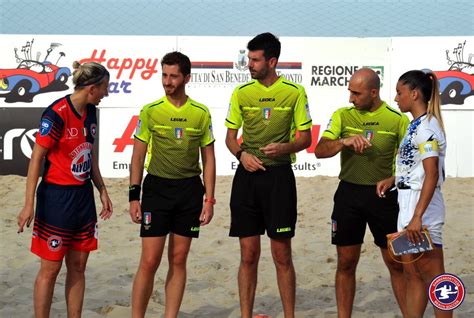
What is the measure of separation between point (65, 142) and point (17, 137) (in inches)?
302

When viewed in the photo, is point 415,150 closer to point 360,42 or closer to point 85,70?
point 85,70

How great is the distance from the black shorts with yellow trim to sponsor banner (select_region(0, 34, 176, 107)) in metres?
7.24

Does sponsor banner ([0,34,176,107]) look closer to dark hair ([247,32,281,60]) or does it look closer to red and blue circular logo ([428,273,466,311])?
dark hair ([247,32,281,60])

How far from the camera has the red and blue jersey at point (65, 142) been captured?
199 inches

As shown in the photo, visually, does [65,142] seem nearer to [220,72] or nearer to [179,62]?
[179,62]

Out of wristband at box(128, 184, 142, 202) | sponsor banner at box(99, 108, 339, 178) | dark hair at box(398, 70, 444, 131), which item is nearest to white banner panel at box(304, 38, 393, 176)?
sponsor banner at box(99, 108, 339, 178)

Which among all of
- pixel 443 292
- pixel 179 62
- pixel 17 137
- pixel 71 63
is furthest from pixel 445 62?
pixel 443 292

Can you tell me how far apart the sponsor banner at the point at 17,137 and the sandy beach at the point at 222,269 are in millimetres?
1040

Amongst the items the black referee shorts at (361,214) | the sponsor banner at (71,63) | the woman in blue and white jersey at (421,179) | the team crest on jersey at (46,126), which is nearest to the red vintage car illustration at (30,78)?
the sponsor banner at (71,63)

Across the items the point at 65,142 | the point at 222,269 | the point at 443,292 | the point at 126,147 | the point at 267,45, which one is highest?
the point at 267,45

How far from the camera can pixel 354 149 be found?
5.30 meters

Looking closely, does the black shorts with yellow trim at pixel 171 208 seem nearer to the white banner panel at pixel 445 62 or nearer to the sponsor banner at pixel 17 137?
the sponsor banner at pixel 17 137

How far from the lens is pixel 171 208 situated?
5531mm

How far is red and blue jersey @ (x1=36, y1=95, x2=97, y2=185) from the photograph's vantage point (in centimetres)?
507
